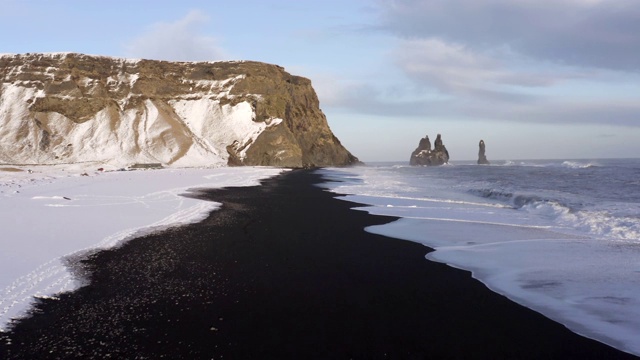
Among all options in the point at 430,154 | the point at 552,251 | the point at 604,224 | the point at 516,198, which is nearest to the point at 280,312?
the point at 552,251

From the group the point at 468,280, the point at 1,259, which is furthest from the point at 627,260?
the point at 1,259

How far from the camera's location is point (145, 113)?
366 feet

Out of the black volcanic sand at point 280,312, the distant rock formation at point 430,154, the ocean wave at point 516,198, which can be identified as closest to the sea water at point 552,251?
the ocean wave at point 516,198

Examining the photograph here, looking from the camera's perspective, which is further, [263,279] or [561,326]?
[263,279]

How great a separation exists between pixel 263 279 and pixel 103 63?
121828 millimetres

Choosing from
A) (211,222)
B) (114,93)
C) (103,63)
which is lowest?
(211,222)

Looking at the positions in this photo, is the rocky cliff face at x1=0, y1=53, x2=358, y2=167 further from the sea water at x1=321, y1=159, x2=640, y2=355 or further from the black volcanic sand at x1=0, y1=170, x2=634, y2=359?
the black volcanic sand at x1=0, y1=170, x2=634, y2=359

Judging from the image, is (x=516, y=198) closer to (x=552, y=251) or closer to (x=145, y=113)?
(x=552, y=251)

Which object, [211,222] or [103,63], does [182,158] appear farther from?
[211,222]

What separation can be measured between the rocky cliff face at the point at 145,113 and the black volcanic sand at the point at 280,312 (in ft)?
298

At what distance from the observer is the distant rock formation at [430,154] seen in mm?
167000

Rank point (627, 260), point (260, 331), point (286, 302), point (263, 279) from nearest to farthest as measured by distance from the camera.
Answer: point (260, 331) → point (286, 302) → point (263, 279) → point (627, 260)

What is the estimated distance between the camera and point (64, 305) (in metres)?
6.93

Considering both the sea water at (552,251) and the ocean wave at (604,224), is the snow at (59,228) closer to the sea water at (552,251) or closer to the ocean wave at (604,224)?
the sea water at (552,251)
